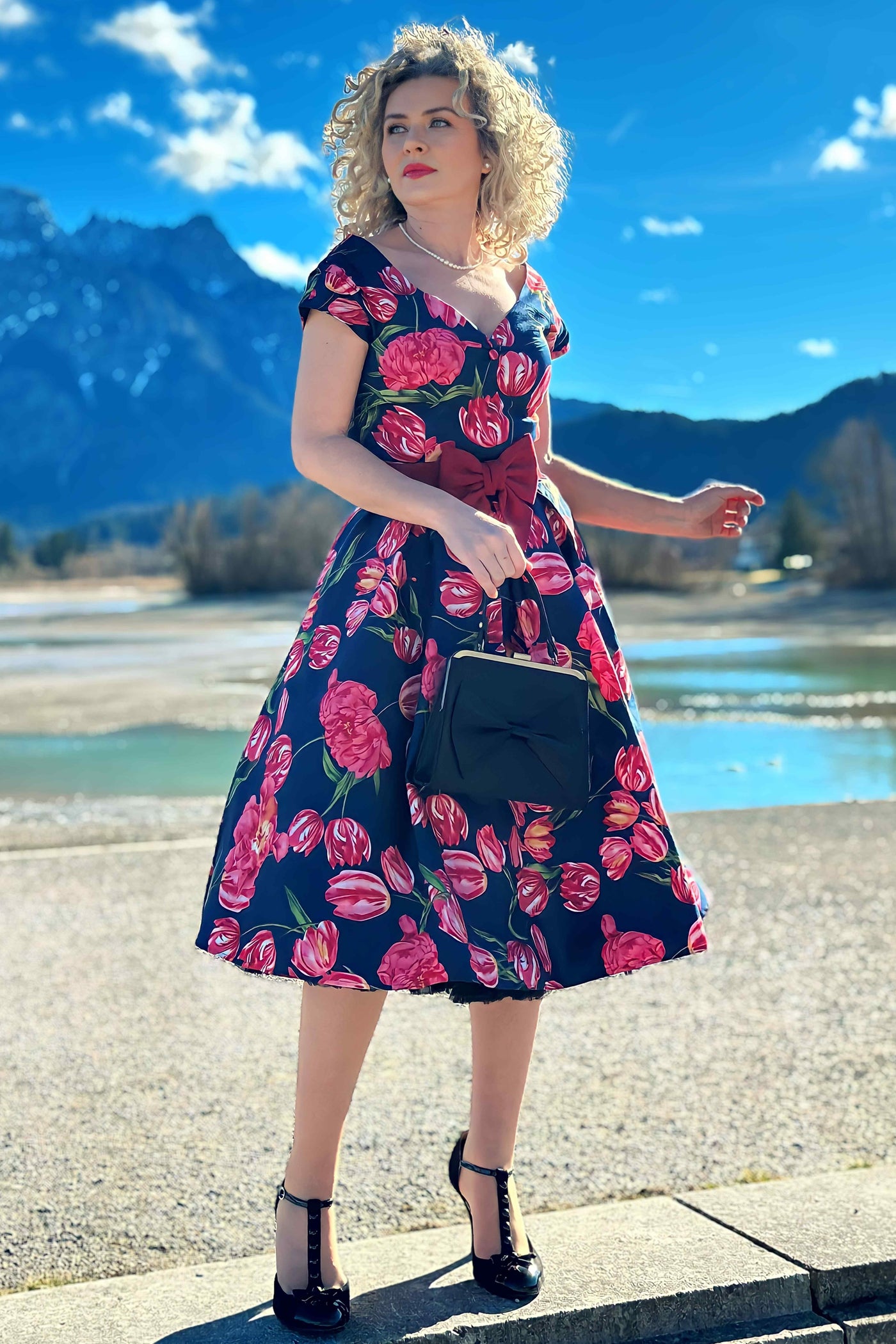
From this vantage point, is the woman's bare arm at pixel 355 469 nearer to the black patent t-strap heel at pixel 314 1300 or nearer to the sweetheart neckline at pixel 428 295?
the sweetheart neckline at pixel 428 295

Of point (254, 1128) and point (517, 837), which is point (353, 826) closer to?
point (517, 837)

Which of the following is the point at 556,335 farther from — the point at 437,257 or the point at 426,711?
the point at 426,711

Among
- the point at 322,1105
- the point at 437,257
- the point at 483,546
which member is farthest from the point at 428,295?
the point at 322,1105

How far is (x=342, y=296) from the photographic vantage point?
1888 mm

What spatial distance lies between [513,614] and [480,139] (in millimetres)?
770

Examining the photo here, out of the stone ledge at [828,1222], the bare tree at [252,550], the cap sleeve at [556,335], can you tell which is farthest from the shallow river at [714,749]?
the bare tree at [252,550]

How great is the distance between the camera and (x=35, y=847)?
5.35 m

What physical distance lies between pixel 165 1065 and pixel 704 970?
1.50 m

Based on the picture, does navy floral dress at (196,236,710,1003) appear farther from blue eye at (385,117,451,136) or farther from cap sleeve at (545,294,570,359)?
blue eye at (385,117,451,136)

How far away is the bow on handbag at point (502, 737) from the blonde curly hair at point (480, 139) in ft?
2.72

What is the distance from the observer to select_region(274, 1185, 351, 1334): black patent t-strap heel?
69.7 inches

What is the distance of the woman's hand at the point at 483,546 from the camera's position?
1.71m

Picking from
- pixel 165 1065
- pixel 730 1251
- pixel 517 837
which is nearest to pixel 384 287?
pixel 517 837

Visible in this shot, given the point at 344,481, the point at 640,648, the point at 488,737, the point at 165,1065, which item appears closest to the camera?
the point at 488,737
